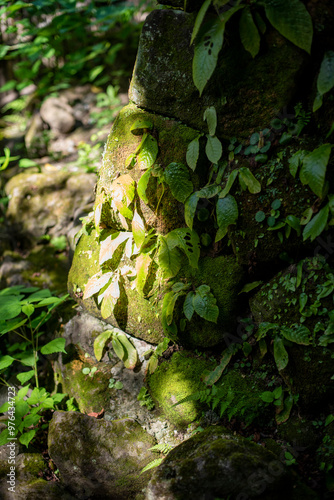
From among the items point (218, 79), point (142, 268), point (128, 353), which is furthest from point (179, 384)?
point (218, 79)

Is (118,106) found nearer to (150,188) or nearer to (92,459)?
(150,188)

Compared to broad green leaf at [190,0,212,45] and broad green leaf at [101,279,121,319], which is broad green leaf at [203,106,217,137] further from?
broad green leaf at [101,279,121,319]

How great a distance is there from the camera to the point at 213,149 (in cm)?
260

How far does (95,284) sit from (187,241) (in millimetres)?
1016

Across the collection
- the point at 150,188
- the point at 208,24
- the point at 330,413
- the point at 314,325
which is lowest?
the point at 330,413

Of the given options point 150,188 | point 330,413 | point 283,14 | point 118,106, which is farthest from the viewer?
point 118,106

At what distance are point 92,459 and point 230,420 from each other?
1.12 meters

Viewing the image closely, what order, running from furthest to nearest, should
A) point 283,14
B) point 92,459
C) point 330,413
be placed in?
1. point 92,459
2. point 330,413
3. point 283,14

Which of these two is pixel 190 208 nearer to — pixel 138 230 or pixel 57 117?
pixel 138 230

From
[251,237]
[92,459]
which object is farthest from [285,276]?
[92,459]

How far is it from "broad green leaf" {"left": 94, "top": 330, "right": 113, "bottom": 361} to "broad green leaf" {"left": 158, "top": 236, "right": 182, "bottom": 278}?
3.13ft

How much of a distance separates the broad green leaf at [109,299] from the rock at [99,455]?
0.87 m

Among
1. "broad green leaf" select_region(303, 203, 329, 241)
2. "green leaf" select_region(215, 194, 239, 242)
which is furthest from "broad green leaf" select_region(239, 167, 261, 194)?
"broad green leaf" select_region(303, 203, 329, 241)

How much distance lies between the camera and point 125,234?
3.09 m
